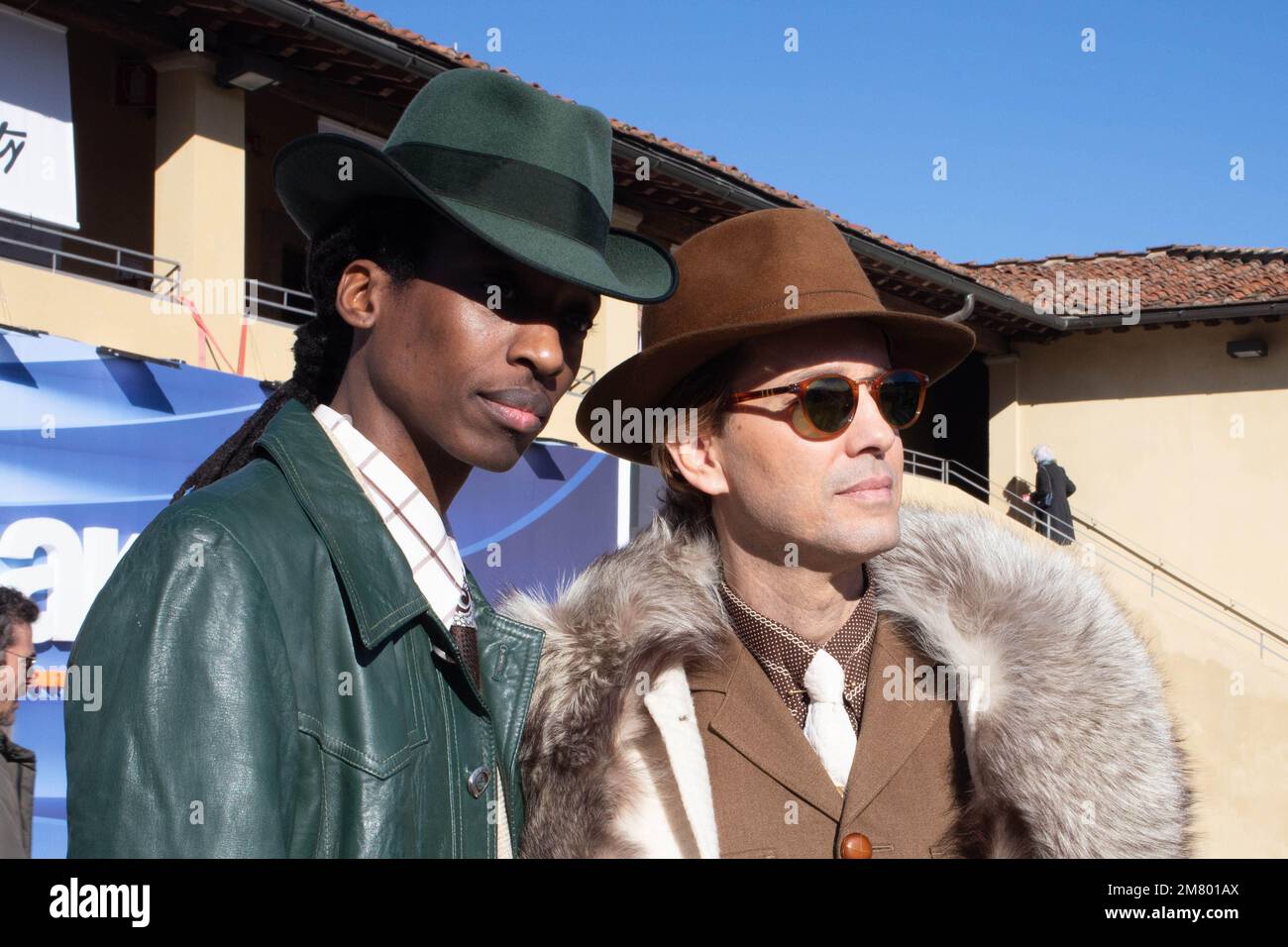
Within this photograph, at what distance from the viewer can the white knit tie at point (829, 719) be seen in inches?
94.7

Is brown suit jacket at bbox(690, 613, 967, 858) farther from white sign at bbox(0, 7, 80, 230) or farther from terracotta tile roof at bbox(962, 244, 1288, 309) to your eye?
terracotta tile roof at bbox(962, 244, 1288, 309)

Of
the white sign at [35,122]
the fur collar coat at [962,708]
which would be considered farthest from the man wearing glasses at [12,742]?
the white sign at [35,122]

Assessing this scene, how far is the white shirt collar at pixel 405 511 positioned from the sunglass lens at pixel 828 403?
864 mm

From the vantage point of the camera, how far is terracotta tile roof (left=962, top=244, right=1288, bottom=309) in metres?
16.8

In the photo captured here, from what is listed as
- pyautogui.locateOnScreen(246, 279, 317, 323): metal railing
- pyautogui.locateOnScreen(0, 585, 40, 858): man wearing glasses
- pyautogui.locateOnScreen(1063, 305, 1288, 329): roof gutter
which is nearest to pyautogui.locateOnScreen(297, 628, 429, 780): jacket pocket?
pyautogui.locateOnScreen(0, 585, 40, 858): man wearing glasses

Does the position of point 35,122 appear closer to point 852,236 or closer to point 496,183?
point 496,183

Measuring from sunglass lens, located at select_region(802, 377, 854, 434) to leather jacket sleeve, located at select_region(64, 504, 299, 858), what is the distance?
1.31 meters

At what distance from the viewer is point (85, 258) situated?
298 inches

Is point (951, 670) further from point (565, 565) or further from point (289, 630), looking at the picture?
point (565, 565)

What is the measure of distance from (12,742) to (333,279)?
11.0ft

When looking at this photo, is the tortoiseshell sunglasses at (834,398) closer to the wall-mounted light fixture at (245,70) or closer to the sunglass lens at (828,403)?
the sunglass lens at (828,403)

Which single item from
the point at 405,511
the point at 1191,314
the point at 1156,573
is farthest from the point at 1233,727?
the point at 405,511

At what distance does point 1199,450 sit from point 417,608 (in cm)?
1716
